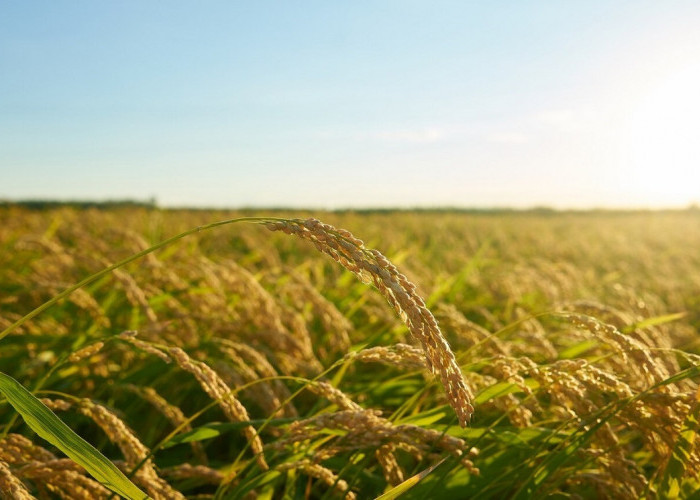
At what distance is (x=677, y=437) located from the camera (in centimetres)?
143

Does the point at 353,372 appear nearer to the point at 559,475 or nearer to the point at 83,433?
the point at 83,433

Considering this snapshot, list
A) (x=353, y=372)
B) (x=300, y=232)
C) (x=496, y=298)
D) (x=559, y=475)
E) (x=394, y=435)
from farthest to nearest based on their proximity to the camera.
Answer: (x=496, y=298) < (x=353, y=372) < (x=559, y=475) < (x=394, y=435) < (x=300, y=232)

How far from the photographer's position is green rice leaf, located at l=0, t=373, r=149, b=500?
3.83 feet

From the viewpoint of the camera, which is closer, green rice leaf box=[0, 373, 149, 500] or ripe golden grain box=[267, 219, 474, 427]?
ripe golden grain box=[267, 219, 474, 427]

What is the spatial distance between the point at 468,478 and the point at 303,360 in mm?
1226

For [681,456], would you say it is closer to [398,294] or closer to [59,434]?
[398,294]

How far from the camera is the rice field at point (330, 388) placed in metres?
1.33

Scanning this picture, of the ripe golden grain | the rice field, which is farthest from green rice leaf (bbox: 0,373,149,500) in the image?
the ripe golden grain

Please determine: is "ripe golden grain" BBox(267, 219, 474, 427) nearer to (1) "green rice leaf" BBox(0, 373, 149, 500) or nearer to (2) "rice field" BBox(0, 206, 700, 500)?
(2) "rice field" BBox(0, 206, 700, 500)

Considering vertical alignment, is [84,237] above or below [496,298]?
above

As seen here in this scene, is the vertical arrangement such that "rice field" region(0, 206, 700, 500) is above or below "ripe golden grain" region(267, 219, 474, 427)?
below

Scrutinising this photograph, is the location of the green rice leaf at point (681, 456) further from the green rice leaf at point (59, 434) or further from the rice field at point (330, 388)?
the green rice leaf at point (59, 434)

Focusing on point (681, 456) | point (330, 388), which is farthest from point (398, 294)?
point (681, 456)

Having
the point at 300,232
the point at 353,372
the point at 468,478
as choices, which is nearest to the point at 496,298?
the point at 353,372
